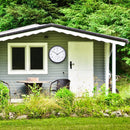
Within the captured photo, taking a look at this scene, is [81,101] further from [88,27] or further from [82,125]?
[88,27]

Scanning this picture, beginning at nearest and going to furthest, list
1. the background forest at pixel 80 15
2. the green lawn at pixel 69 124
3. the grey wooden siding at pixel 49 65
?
the green lawn at pixel 69 124 → the grey wooden siding at pixel 49 65 → the background forest at pixel 80 15

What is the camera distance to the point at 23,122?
21.6ft

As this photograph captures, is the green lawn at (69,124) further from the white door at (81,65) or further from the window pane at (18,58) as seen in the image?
the window pane at (18,58)

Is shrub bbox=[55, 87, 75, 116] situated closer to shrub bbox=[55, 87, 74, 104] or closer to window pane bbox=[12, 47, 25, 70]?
shrub bbox=[55, 87, 74, 104]

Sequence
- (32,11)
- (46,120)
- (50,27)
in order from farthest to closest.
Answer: (32,11)
(50,27)
(46,120)

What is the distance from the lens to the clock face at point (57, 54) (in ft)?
33.9

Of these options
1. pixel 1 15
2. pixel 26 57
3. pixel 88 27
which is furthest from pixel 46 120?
pixel 1 15

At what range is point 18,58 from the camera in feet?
34.2

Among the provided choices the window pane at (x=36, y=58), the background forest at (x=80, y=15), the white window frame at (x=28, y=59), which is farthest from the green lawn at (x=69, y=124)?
the background forest at (x=80, y=15)

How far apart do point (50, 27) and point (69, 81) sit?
6.87ft

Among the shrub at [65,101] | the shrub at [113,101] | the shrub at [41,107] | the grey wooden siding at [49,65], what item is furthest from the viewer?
the grey wooden siding at [49,65]

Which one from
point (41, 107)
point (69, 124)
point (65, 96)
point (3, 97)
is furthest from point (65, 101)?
point (3, 97)

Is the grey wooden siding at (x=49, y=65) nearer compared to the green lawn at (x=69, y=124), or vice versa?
the green lawn at (x=69, y=124)

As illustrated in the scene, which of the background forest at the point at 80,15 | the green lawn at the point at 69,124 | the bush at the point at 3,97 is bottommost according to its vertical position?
the green lawn at the point at 69,124
